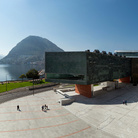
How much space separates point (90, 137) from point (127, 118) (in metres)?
9.36

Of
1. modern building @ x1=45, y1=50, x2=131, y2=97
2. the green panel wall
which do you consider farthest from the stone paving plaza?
the green panel wall

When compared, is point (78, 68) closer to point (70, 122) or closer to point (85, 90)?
point (85, 90)

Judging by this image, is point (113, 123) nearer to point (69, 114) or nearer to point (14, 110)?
point (69, 114)

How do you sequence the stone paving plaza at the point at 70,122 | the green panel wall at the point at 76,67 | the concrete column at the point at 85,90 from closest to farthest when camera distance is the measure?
the stone paving plaza at the point at 70,122, the green panel wall at the point at 76,67, the concrete column at the point at 85,90

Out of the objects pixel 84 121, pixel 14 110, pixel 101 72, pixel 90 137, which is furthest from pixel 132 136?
pixel 14 110

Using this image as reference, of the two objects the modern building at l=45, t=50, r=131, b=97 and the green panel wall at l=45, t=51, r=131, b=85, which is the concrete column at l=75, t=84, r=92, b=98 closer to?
the modern building at l=45, t=50, r=131, b=97

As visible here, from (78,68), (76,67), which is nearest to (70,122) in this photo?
(78,68)

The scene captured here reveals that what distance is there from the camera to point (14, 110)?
2483cm

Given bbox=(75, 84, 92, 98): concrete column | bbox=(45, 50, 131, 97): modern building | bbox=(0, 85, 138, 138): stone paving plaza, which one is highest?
bbox=(45, 50, 131, 97): modern building

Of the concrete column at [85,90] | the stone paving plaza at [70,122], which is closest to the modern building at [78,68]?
the concrete column at [85,90]

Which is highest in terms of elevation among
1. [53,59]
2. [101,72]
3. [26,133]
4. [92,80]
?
[53,59]

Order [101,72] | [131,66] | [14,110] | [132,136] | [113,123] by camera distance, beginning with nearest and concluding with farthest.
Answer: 1. [132,136]
2. [113,123]
3. [14,110]
4. [101,72]
5. [131,66]

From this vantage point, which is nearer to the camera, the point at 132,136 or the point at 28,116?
the point at 132,136

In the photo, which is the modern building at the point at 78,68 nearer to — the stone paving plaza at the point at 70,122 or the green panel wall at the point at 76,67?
the green panel wall at the point at 76,67
